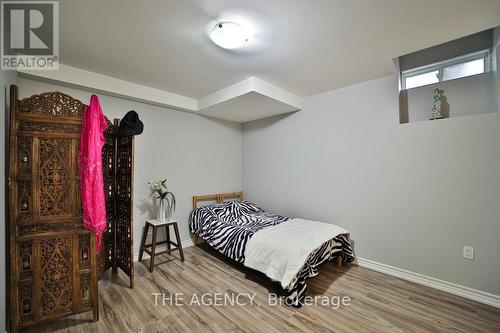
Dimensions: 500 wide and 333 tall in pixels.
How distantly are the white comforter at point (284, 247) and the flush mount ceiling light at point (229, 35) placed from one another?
1957 mm

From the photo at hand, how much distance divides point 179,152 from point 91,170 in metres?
1.78

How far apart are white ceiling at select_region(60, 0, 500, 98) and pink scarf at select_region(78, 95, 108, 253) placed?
2.17ft

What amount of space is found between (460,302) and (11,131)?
4.04m

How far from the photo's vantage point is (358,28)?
1751mm

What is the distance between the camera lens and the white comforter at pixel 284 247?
2045mm

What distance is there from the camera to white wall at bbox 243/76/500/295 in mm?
2084

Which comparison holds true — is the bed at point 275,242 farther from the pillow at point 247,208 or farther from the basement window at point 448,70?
the basement window at point 448,70

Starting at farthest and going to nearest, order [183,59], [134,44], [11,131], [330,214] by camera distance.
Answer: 1. [330,214]
2. [183,59]
3. [134,44]
4. [11,131]

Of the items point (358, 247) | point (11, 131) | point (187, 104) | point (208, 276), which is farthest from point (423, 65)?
point (11, 131)

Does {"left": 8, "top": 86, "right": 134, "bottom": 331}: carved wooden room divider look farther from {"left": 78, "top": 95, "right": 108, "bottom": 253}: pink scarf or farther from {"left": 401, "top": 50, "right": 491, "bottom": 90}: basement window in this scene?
{"left": 401, "top": 50, "right": 491, "bottom": 90}: basement window

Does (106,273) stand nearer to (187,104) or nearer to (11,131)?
(11,131)

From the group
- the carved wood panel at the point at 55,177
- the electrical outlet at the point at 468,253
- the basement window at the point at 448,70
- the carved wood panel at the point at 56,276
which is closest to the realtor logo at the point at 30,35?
the carved wood panel at the point at 55,177

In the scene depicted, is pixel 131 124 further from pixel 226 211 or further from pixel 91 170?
pixel 226 211

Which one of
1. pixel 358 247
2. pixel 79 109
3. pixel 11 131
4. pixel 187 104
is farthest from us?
pixel 187 104
